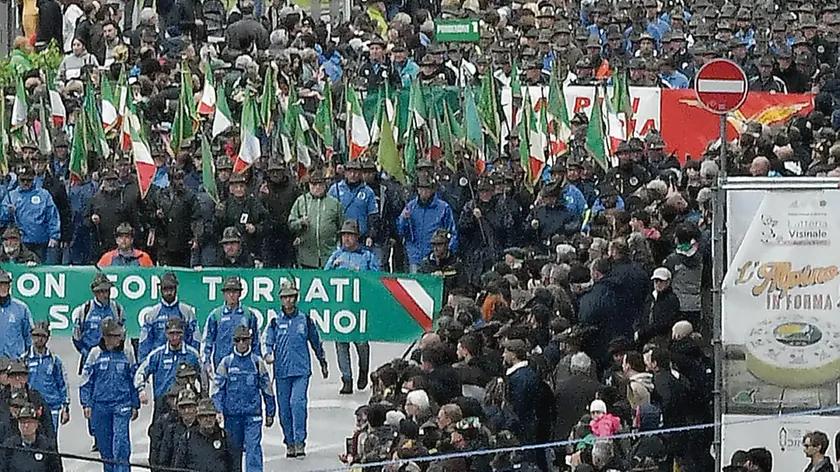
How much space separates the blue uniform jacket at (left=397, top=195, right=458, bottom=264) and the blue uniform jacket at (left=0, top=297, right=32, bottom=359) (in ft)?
15.8

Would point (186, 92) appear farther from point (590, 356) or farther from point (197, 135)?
point (590, 356)

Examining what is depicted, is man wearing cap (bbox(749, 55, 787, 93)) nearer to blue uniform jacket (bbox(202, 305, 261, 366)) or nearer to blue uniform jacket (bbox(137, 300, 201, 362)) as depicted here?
blue uniform jacket (bbox(202, 305, 261, 366))

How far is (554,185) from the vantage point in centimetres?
2116

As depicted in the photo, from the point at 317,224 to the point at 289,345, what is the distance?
12.5 ft

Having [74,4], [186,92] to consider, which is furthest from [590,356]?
[74,4]

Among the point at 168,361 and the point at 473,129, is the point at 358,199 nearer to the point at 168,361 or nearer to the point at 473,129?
the point at 473,129

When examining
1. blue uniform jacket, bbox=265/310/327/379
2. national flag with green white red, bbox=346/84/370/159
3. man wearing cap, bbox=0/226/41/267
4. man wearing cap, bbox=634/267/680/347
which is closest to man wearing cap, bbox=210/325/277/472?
blue uniform jacket, bbox=265/310/327/379

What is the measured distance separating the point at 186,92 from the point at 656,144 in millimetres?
5592

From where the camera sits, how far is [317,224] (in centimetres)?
2183

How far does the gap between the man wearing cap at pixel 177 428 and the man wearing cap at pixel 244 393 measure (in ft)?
4.08

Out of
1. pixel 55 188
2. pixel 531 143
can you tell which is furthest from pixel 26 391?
pixel 531 143

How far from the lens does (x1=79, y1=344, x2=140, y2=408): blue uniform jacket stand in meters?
17.6

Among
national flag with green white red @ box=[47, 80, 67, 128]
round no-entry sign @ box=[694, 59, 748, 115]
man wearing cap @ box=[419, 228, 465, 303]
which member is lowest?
man wearing cap @ box=[419, 228, 465, 303]

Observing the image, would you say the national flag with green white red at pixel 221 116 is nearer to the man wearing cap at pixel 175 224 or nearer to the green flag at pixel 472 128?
the man wearing cap at pixel 175 224
